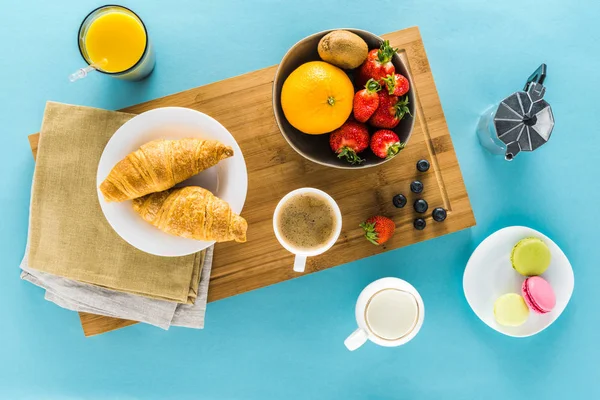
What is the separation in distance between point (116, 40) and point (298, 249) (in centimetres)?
72

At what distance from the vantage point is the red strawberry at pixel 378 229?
108cm

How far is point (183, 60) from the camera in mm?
1318

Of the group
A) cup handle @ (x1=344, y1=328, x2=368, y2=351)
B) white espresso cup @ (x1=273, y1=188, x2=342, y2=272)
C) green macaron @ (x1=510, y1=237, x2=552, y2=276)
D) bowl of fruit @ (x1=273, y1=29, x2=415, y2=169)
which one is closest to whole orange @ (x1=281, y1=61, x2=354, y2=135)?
bowl of fruit @ (x1=273, y1=29, x2=415, y2=169)

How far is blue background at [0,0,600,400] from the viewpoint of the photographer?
132 cm

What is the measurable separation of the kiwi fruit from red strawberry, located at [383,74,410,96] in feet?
0.25

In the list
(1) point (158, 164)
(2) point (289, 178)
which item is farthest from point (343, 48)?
(1) point (158, 164)

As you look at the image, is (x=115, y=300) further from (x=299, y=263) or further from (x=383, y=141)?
(x=383, y=141)

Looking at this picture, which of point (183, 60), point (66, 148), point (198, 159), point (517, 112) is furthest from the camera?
point (183, 60)

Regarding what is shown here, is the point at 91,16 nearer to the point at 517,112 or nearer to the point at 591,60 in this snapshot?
the point at 517,112

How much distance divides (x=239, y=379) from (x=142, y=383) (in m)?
0.28

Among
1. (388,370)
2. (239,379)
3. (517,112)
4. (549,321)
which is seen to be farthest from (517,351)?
(239,379)

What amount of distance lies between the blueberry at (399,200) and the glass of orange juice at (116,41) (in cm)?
72

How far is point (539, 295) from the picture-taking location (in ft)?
4.00

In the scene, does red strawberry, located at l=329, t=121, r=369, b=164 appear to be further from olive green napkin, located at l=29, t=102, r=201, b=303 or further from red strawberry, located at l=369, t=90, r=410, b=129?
olive green napkin, located at l=29, t=102, r=201, b=303
